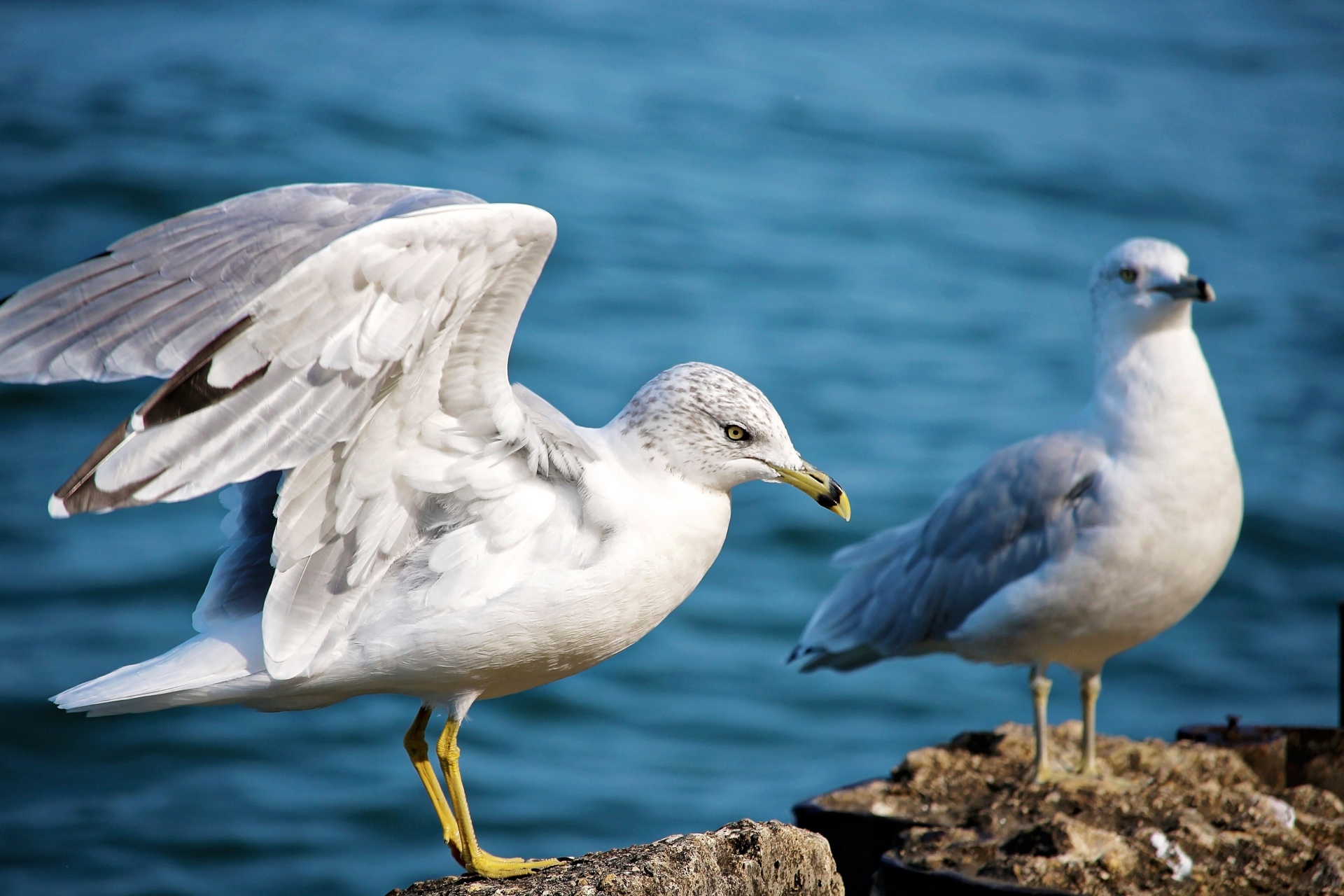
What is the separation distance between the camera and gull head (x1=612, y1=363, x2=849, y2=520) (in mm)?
2941

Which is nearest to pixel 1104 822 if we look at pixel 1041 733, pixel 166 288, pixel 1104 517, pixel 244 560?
pixel 1041 733

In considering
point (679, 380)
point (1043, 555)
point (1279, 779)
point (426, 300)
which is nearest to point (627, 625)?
point (679, 380)

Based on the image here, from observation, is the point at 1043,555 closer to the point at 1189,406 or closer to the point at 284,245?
the point at 1189,406

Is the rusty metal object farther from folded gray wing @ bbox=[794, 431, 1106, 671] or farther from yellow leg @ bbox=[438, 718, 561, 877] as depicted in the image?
yellow leg @ bbox=[438, 718, 561, 877]

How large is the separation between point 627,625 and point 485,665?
1.00ft

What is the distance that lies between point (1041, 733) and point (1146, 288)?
1472mm

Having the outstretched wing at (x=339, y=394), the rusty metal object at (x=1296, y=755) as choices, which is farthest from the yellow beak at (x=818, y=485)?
the rusty metal object at (x=1296, y=755)

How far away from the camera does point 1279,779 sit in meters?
4.17

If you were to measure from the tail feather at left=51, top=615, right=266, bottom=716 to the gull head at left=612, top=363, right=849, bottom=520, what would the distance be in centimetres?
93

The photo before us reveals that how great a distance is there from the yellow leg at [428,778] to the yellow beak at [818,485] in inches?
37.0

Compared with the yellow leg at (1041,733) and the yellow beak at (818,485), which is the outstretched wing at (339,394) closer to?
the yellow beak at (818,485)

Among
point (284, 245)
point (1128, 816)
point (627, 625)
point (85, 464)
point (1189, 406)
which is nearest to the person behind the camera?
point (85, 464)

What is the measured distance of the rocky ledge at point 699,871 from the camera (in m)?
2.39

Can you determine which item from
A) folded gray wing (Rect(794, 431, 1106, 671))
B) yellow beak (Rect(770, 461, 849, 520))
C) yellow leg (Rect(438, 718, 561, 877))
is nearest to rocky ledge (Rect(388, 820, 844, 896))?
yellow leg (Rect(438, 718, 561, 877))
